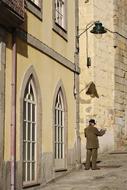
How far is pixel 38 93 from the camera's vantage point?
13000mm

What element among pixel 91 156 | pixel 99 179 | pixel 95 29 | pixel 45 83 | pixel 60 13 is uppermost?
pixel 60 13

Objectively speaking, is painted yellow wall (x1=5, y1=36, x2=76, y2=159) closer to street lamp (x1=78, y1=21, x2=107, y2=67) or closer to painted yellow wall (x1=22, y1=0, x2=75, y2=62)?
painted yellow wall (x1=22, y1=0, x2=75, y2=62)

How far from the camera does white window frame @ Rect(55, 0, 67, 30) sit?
15148 millimetres

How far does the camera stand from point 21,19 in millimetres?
11180

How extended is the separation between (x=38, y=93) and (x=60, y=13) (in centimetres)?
342

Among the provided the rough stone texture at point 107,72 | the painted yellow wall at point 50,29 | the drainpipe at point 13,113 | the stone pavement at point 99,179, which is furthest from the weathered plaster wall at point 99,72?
the drainpipe at point 13,113

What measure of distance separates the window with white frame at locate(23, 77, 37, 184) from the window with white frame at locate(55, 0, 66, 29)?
3147 mm

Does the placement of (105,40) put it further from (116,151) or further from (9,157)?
(9,157)

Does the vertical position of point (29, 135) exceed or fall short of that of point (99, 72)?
it falls short

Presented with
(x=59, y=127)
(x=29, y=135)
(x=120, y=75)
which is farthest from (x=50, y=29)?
(x=120, y=75)

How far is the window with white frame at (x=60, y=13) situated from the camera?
15098 millimetres

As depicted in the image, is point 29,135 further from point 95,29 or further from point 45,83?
point 95,29

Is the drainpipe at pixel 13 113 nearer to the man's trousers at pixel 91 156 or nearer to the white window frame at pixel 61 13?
the white window frame at pixel 61 13

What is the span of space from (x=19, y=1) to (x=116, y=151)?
9.44 m
